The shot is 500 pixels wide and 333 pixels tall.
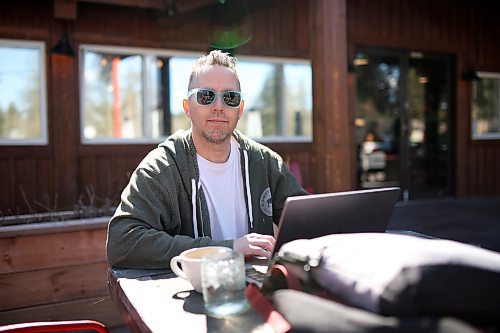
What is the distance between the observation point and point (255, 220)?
1731 mm

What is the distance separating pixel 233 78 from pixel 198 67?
132 millimetres

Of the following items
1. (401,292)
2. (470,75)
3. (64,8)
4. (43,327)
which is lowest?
(43,327)

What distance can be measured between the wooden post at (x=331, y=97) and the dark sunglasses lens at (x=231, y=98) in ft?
6.30

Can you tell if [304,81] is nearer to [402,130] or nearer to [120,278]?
[402,130]

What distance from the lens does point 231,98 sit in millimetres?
1634

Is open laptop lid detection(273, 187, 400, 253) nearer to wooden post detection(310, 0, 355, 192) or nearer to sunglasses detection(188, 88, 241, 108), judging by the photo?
sunglasses detection(188, 88, 241, 108)

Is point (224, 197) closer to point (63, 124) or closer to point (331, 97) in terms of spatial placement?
point (331, 97)

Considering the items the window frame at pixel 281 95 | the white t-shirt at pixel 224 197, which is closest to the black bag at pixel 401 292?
the white t-shirt at pixel 224 197

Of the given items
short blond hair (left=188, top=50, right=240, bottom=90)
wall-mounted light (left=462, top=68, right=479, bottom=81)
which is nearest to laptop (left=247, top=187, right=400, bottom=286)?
short blond hair (left=188, top=50, right=240, bottom=90)

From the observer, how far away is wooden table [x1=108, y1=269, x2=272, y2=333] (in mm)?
951

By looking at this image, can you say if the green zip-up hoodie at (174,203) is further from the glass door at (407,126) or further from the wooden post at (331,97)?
the glass door at (407,126)

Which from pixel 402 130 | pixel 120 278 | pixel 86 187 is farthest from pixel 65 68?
pixel 402 130

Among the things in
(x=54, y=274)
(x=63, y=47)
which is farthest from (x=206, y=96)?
(x=63, y=47)

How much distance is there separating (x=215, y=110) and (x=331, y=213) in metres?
0.64
